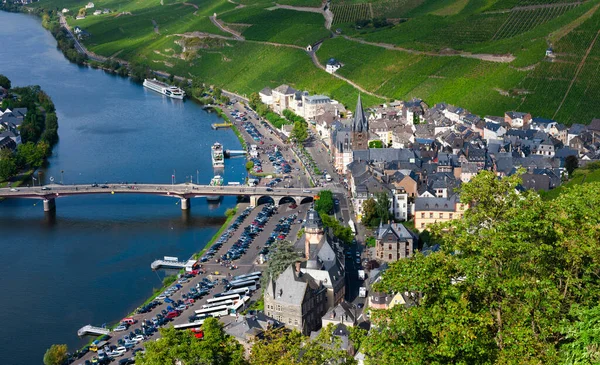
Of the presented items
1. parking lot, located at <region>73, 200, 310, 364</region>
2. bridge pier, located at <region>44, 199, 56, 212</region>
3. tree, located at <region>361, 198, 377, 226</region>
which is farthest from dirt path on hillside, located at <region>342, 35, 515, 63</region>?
bridge pier, located at <region>44, 199, 56, 212</region>

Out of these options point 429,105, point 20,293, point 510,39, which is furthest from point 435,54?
point 20,293

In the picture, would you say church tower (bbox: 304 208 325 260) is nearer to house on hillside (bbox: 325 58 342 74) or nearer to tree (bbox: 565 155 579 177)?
tree (bbox: 565 155 579 177)

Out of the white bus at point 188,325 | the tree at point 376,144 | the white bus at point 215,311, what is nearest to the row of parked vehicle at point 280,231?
the white bus at point 215,311

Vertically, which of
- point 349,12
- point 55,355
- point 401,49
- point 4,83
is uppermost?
point 349,12

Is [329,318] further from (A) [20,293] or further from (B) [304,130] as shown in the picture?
(B) [304,130]

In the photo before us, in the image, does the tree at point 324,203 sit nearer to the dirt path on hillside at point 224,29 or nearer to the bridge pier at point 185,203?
the bridge pier at point 185,203

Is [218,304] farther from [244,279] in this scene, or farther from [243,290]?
[244,279]

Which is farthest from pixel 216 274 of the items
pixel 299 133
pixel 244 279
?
pixel 299 133
